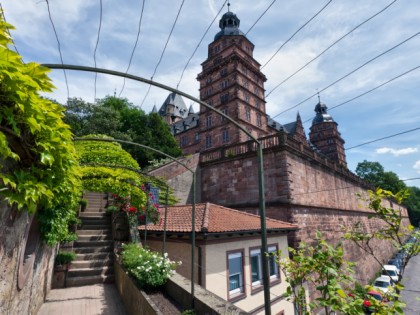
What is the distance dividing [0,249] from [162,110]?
67617 millimetres

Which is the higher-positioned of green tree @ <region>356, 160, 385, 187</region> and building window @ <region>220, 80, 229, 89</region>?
building window @ <region>220, 80, 229, 89</region>

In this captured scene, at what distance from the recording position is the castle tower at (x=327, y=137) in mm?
63500

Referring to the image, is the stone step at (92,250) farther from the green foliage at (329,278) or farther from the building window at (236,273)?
the green foliage at (329,278)

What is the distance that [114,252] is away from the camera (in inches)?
390

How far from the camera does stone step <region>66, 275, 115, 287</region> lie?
869 centimetres

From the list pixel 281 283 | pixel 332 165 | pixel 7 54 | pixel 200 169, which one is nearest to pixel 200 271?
pixel 281 283

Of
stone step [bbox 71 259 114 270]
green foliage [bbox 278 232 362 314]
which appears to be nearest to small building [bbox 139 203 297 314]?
stone step [bbox 71 259 114 270]

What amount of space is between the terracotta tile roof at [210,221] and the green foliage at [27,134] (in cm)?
628

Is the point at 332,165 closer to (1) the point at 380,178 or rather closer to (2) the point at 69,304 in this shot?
(2) the point at 69,304

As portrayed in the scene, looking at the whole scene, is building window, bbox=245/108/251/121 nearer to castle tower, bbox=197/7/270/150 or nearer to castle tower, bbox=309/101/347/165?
castle tower, bbox=197/7/270/150

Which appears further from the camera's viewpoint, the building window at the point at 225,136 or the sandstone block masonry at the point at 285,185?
the building window at the point at 225,136

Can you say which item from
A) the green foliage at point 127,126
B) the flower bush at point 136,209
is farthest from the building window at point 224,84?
the flower bush at point 136,209

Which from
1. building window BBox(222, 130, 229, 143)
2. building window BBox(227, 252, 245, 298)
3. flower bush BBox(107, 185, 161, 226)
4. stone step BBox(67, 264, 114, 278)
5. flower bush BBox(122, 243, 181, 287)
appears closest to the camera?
flower bush BBox(122, 243, 181, 287)

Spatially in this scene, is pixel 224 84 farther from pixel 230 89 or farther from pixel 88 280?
pixel 88 280
